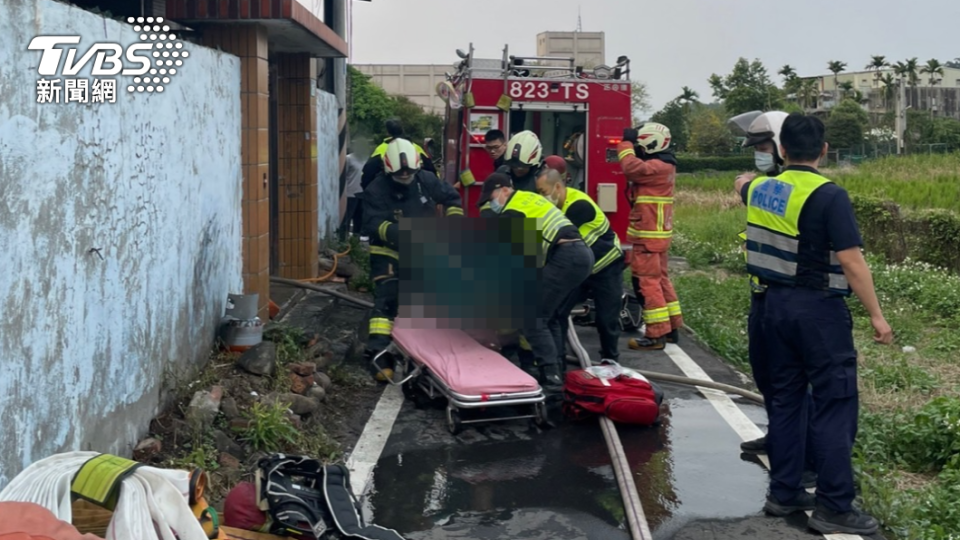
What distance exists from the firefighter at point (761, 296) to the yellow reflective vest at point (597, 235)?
1.43m

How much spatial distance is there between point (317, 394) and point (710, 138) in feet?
165

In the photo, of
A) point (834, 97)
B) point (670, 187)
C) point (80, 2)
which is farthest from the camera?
point (834, 97)

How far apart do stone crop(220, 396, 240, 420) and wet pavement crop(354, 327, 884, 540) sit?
36.0 inches

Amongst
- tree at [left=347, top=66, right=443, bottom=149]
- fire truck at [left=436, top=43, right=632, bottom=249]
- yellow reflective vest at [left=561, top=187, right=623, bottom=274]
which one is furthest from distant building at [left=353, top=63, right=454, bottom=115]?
yellow reflective vest at [left=561, top=187, right=623, bottom=274]

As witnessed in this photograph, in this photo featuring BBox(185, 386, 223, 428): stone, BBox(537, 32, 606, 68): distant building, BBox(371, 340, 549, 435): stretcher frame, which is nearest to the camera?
BBox(185, 386, 223, 428): stone

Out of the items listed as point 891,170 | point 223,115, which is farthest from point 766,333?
point 891,170

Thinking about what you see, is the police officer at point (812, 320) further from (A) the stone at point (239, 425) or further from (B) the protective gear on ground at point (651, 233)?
(B) the protective gear on ground at point (651, 233)

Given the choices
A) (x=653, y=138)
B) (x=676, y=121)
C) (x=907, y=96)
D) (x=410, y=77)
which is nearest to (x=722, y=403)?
(x=653, y=138)

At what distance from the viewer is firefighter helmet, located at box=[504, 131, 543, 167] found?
8.68 meters

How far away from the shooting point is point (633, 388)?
6.54 meters

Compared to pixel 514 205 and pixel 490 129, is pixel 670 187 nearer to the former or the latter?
pixel 490 129

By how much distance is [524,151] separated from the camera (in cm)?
867

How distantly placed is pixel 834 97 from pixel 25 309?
72.2m

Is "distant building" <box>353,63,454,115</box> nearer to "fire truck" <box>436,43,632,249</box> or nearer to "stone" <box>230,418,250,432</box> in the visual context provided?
"fire truck" <box>436,43,632,249</box>
